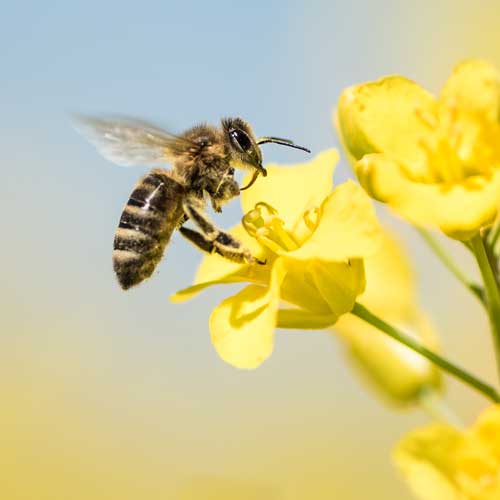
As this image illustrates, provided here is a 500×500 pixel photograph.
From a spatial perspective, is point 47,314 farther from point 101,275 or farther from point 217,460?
point 217,460

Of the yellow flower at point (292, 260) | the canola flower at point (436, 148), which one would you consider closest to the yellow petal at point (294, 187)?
the yellow flower at point (292, 260)

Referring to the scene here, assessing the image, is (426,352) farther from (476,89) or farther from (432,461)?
(476,89)

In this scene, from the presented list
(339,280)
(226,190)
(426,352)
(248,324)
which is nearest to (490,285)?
(426,352)

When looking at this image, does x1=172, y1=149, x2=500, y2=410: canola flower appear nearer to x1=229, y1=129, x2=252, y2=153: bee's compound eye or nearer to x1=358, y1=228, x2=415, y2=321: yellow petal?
x1=229, y1=129, x2=252, y2=153: bee's compound eye

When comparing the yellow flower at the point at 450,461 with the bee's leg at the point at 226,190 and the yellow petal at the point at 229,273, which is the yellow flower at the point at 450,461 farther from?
the bee's leg at the point at 226,190

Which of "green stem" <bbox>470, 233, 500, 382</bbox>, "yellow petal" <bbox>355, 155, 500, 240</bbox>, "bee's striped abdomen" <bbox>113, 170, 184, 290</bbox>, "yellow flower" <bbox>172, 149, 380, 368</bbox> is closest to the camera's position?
"yellow petal" <bbox>355, 155, 500, 240</bbox>

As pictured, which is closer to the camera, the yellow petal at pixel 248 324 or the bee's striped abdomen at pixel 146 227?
the yellow petal at pixel 248 324

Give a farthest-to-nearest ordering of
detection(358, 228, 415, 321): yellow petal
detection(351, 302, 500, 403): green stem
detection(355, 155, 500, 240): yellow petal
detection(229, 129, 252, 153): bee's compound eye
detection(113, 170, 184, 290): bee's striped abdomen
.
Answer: detection(358, 228, 415, 321): yellow petal → detection(229, 129, 252, 153): bee's compound eye → detection(113, 170, 184, 290): bee's striped abdomen → detection(351, 302, 500, 403): green stem → detection(355, 155, 500, 240): yellow petal

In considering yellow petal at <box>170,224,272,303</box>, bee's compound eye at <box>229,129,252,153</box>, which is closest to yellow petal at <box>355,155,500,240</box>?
yellow petal at <box>170,224,272,303</box>
